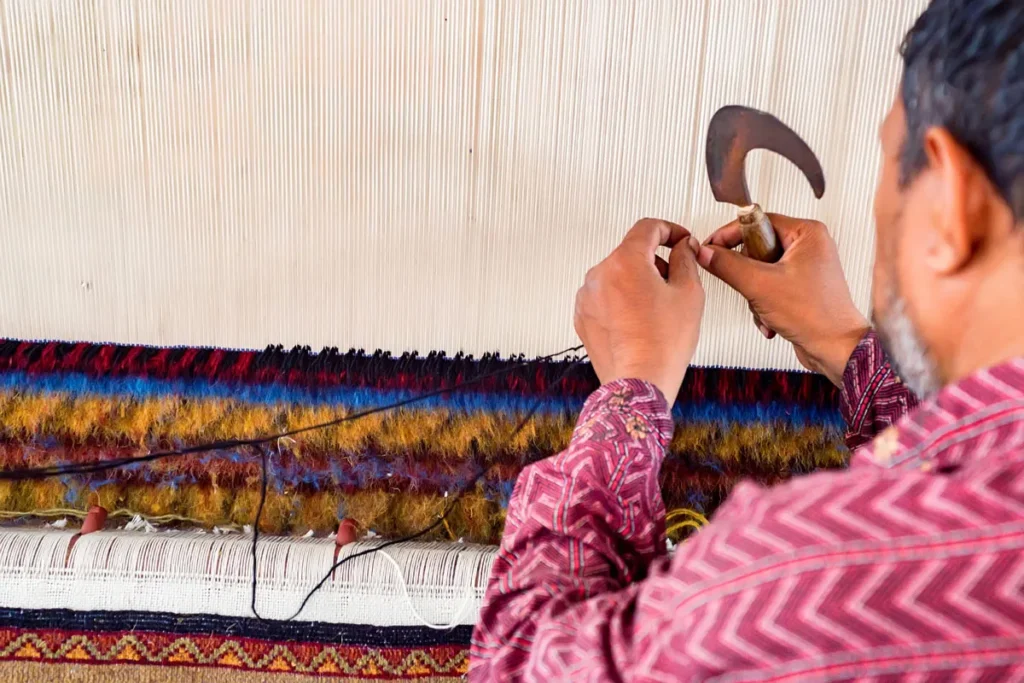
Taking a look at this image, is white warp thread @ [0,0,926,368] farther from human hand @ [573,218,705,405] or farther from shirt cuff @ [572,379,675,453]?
shirt cuff @ [572,379,675,453]

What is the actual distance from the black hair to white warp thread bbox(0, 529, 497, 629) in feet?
2.38

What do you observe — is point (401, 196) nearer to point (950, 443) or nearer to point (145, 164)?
point (145, 164)

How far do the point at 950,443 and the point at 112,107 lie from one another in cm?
94

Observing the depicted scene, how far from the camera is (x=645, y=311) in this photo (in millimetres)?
751

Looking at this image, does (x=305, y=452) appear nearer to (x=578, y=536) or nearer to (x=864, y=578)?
(x=578, y=536)

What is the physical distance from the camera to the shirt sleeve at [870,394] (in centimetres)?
78

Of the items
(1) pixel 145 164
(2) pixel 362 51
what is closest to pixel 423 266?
(2) pixel 362 51

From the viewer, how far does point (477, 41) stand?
0.84 metres

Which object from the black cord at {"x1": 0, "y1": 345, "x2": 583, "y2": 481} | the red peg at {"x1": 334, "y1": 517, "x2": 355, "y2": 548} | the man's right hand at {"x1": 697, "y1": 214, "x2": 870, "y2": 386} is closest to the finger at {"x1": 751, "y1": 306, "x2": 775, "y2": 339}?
the man's right hand at {"x1": 697, "y1": 214, "x2": 870, "y2": 386}

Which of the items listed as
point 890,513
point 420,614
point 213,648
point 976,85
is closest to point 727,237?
point 976,85

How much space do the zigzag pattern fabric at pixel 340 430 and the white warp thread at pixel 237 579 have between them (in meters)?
0.10

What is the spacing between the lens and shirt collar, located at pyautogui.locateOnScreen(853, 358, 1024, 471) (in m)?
0.41

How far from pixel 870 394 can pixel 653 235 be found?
0.98ft

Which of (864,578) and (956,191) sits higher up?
(956,191)
